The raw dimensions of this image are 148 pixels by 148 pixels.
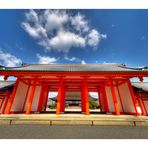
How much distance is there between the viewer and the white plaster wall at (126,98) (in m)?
12.4

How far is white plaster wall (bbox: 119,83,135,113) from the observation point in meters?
12.4

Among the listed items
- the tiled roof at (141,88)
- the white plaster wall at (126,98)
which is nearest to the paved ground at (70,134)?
the white plaster wall at (126,98)

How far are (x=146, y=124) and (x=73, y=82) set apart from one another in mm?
6893

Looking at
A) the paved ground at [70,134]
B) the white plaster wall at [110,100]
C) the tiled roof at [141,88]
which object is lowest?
the paved ground at [70,134]

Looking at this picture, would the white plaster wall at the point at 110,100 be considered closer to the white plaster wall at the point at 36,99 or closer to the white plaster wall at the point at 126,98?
the white plaster wall at the point at 126,98

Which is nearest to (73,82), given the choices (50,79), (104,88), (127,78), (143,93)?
(50,79)

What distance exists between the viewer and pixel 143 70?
1100cm

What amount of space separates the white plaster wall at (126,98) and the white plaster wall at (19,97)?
29.8 ft

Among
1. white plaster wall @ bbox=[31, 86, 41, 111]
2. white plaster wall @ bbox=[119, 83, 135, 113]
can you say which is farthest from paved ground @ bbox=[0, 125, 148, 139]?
white plaster wall @ bbox=[31, 86, 41, 111]

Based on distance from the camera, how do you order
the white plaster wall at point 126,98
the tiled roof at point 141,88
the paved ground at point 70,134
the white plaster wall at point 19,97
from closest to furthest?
the paved ground at point 70,134
the white plaster wall at point 126,98
the white plaster wall at point 19,97
the tiled roof at point 141,88

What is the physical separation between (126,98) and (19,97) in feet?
31.6

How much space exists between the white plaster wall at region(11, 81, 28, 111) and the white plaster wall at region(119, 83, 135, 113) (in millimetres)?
9073

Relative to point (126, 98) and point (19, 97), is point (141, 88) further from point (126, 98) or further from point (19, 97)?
point (19, 97)

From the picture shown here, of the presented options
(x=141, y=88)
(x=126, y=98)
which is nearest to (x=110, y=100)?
(x=126, y=98)
